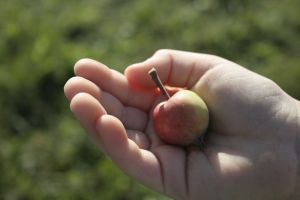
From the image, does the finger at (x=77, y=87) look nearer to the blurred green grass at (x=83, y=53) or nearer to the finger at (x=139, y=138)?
the finger at (x=139, y=138)

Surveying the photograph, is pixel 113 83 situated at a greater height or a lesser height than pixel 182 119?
greater

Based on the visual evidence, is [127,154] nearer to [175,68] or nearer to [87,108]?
[87,108]

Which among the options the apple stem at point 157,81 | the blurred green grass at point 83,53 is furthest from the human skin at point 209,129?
the blurred green grass at point 83,53

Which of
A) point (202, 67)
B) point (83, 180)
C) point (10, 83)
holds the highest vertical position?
point (202, 67)

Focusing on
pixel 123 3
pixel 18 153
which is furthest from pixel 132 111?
pixel 123 3

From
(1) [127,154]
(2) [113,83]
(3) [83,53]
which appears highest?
(2) [113,83]

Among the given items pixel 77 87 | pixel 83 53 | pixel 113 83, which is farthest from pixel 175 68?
pixel 83 53

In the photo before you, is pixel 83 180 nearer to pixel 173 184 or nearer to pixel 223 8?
pixel 173 184

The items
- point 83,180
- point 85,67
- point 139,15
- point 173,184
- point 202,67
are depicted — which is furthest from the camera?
point 139,15
